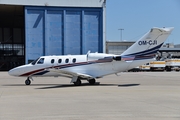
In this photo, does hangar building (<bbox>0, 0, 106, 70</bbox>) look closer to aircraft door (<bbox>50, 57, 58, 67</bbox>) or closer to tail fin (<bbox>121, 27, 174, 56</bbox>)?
aircraft door (<bbox>50, 57, 58, 67</bbox>)

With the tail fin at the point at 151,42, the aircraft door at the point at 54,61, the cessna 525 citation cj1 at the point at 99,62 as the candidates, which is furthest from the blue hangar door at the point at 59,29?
the tail fin at the point at 151,42

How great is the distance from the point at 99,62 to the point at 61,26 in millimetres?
30249

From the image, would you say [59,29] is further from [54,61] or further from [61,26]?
[54,61]

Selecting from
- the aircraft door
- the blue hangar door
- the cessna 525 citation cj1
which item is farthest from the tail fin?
the blue hangar door

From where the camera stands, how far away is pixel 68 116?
9.36m

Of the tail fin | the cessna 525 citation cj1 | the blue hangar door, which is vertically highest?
the blue hangar door

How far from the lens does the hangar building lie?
51.2 meters

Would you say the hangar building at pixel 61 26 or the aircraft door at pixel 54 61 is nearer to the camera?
the aircraft door at pixel 54 61

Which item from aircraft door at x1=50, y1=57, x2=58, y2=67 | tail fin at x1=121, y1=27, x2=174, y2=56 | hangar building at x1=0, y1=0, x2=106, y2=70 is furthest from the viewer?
hangar building at x1=0, y1=0, x2=106, y2=70

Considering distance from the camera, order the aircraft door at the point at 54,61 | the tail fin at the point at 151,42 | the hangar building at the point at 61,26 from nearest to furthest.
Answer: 1. the tail fin at the point at 151,42
2. the aircraft door at the point at 54,61
3. the hangar building at the point at 61,26

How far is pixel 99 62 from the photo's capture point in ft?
72.6

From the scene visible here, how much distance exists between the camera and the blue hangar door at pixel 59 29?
168 ft

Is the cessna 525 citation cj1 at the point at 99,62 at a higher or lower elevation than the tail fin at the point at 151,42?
lower

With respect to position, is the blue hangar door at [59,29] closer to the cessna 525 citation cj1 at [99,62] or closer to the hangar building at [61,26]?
the hangar building at [61,26]
